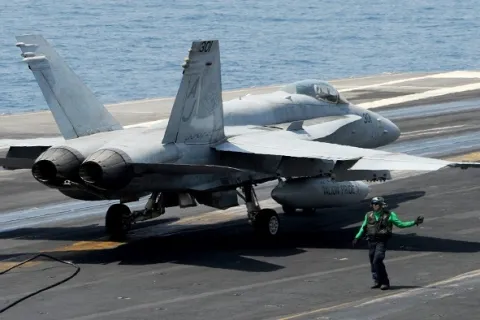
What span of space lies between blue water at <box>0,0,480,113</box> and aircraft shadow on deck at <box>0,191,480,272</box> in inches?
1890

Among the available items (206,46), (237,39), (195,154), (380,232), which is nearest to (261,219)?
(195,154)

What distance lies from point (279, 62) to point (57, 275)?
3205 inches

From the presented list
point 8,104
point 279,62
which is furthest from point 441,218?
point 279,62

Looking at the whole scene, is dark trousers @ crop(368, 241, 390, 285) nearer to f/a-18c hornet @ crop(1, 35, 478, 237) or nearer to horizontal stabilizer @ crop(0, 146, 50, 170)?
f/a-18c hornet @ crop(1, 35, 478, 237)

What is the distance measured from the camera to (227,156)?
27.6m

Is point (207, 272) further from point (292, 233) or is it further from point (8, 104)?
point (8, 104)

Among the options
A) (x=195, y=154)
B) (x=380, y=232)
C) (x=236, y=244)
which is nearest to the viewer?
(x=380, y=232)

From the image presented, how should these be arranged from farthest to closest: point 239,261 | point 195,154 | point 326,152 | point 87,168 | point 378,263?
point 326,152, point 195,154, point 239,261, point 87,168, point 378,263

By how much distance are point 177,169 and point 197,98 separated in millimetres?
2255

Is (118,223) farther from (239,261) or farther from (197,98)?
(239,261)

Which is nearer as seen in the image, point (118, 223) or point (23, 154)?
point (118, 223)

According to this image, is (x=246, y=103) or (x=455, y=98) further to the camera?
(x=455, y=98)

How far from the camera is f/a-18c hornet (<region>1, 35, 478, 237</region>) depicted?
25.0 meters

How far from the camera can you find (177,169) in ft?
81.5
